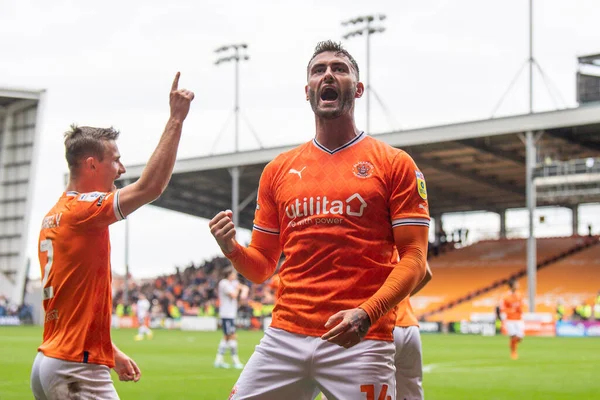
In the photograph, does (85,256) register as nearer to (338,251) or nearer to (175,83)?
(175,83)

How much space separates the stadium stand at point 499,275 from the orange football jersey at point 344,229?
134 ft

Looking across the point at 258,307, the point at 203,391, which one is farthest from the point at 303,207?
the point at 258,307

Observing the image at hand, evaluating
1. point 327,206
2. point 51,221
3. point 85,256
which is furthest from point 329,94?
point 51,221

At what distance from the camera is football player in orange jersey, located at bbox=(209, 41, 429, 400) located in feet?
15.0

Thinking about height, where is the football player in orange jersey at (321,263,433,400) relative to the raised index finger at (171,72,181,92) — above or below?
below

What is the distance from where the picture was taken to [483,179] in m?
51.6

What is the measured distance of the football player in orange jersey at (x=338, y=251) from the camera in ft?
15.0

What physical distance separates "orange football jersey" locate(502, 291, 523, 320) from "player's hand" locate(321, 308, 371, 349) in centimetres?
1951

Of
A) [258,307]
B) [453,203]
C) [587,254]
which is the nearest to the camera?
[258,307]

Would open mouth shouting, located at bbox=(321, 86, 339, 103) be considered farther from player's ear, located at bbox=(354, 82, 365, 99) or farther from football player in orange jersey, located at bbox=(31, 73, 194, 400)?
football player in orange jersey, located at bbox=(31, 73, 194, 400)

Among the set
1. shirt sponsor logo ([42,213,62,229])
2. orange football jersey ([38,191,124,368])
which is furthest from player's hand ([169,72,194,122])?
shirt sponsor logo ([42,213,62,229])

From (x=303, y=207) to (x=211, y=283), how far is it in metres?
51.1

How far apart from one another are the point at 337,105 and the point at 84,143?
4.63 ft

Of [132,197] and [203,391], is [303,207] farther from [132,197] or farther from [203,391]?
[203,391]
